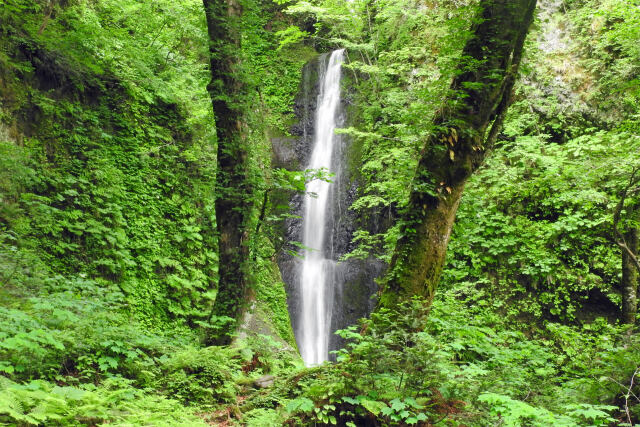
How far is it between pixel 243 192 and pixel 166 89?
4921 mm

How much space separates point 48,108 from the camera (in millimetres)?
6418

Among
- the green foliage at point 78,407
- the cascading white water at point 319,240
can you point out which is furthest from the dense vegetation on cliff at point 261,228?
the cascading white water at point 319,240

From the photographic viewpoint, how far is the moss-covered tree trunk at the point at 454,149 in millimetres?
4035

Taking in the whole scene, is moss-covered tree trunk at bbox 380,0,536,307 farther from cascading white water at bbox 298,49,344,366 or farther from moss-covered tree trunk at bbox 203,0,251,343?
cascading white water at bbox 298,49,344,366

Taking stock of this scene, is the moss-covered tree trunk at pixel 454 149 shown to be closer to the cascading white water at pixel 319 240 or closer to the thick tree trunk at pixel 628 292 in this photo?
the thick tree trunk at pixel 628 292

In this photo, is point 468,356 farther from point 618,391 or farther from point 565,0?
point 565,0

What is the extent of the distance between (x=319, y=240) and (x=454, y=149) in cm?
862

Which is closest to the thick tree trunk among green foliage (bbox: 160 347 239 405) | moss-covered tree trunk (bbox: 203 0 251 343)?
moss-covered tree trunk (bbox: 203 0 251 343)

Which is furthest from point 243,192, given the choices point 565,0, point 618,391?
point 565,0

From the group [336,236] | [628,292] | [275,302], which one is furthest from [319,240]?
[628,292]

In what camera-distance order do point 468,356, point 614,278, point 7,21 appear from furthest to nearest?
point 614,278 → point 7,21 → point 468,356

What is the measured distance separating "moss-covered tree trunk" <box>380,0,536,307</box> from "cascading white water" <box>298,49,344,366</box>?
5.40 metres

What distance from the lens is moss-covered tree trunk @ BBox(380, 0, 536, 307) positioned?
13.2 feet

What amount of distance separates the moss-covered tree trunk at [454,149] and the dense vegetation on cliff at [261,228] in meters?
0.04
